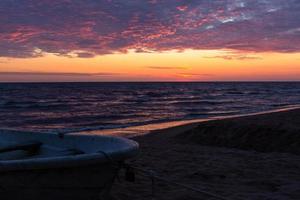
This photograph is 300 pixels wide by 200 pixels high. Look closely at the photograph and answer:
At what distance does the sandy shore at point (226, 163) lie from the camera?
6227 millimetres

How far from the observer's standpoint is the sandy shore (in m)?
6.23

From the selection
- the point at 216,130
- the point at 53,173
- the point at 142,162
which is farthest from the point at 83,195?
the point at 216,130

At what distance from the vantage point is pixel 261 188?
6.37 metres

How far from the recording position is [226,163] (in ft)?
27.3

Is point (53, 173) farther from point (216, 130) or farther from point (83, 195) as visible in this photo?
point (216, 130)

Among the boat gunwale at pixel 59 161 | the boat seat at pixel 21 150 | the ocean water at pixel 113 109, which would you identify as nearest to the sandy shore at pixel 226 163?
the boat seat at pixel 21 150

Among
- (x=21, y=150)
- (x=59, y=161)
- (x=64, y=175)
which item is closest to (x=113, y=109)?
(x=21, y=150)

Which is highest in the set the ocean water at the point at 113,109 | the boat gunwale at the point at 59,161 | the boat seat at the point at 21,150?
the boat gunwale at the point at 59,161

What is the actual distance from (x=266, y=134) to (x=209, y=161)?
279 centimetres

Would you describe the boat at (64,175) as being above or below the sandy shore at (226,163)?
above

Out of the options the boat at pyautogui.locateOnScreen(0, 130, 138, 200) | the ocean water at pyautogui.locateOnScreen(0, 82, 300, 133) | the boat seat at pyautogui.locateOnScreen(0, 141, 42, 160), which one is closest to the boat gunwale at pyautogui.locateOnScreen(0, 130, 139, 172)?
the boat at pyautogui.locateOnScreen(0, 130, 138, 200)

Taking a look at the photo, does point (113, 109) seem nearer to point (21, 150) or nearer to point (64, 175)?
point (21, 150)

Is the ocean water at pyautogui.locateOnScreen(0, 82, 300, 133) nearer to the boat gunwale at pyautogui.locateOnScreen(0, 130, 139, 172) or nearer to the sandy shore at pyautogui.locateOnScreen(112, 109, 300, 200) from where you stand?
the sandy shore at pyautogui.locateOnScreen(112, 109, 300, 200)

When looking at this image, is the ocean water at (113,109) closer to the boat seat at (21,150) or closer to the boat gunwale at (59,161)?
the boat seat at (21,150)
